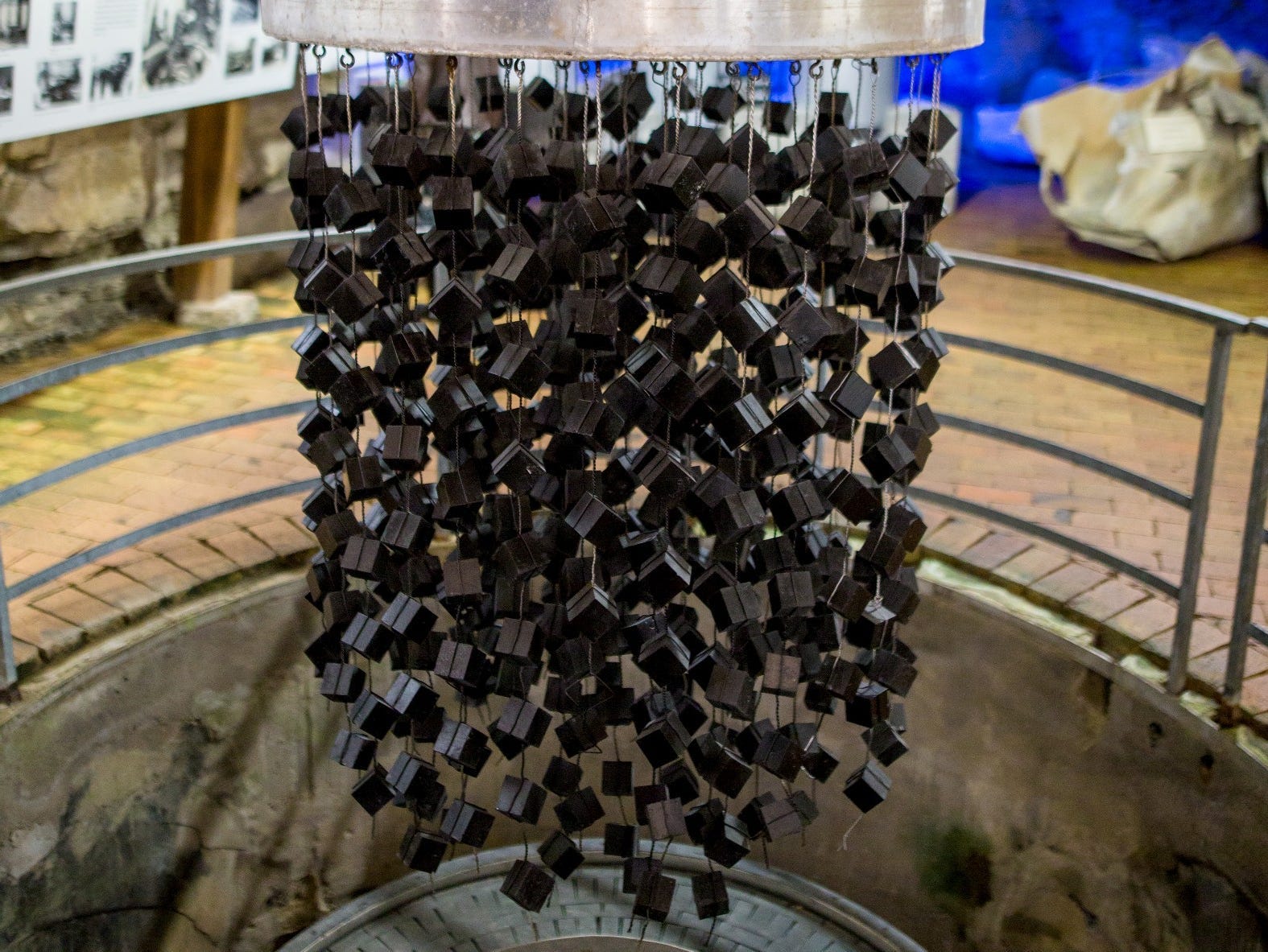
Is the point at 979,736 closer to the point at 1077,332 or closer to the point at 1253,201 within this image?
the point at 1077,332

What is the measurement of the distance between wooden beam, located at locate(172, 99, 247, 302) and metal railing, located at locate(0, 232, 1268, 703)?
179 centimetres

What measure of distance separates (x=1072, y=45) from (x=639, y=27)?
4028 millimetres

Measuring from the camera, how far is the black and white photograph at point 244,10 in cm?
395

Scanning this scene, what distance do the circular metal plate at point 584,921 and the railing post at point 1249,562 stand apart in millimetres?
746

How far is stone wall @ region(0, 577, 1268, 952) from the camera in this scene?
8.24 ft

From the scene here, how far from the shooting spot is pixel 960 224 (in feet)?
18.3

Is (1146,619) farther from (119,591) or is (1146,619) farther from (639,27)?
(119,591)

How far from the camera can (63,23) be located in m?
3.35

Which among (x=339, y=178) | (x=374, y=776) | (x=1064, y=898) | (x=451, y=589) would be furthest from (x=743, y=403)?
(x=1064, y=898)

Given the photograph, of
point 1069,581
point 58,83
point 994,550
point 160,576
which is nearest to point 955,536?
point 994,550

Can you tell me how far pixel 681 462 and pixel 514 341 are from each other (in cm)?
28

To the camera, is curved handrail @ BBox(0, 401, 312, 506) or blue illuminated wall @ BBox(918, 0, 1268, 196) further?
blue illuminated wall @ BBox(918, 0, 1268, 196)

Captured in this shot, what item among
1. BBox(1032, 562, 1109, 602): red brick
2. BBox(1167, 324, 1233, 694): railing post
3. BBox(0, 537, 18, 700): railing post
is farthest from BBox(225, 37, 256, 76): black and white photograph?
BBox(1167, 324, 1233, 694): railing post

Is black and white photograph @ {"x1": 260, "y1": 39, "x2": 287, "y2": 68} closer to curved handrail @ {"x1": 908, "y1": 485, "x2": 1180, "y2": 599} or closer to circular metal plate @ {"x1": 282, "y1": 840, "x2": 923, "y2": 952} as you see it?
curved handrail @ {"x1": 908, "y1": 485, "x2": 1180, "y2": 599}
